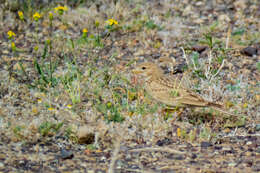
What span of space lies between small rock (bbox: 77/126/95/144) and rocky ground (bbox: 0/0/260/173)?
10 mm

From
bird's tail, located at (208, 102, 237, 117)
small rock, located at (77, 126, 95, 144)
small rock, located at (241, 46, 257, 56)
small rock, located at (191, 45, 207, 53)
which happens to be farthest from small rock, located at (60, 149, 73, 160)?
small rock, located at (241, 46, 257, 56)

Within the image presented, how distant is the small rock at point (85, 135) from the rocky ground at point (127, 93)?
0.03ft

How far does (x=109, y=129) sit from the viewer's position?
4.95m

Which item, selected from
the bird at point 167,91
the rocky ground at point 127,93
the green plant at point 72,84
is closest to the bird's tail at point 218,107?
the bird at point 167,91

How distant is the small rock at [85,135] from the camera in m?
4.73

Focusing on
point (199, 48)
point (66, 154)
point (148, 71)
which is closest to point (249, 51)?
point (199, 48)

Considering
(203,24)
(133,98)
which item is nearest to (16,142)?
(133,98)

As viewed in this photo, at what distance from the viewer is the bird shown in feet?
16.7

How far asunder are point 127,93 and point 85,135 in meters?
1.07

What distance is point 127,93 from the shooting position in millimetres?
5645

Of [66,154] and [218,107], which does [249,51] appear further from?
[66,154]

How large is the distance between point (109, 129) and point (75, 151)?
1.51ft

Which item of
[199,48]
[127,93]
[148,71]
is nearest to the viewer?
[127,93]

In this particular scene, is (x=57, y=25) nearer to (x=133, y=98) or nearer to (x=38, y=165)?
(x=133, y=98)
